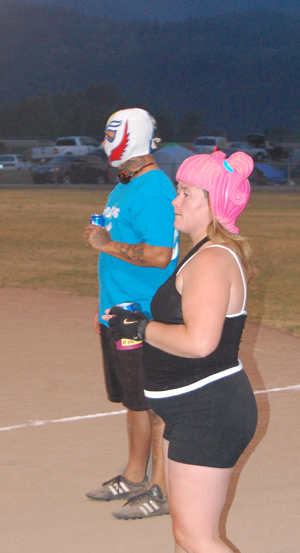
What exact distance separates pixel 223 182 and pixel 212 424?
87 cm

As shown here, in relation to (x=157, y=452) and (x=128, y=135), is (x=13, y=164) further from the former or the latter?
(x=157, y=452)

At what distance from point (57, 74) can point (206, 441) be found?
6026 inches

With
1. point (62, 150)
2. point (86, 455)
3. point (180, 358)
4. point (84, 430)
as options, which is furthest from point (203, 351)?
point (62, 150)

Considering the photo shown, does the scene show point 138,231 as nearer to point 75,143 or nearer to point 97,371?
point 97,371

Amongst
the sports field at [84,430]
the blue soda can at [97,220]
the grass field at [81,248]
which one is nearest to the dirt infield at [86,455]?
the sports field at [84,430]

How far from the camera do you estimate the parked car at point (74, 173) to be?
122 feet

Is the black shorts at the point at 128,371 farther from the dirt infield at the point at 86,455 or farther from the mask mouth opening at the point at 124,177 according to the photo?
the mask mouth opening at the point at 124,177

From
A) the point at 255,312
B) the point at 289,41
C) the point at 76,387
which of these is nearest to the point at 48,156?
the point at 255,312

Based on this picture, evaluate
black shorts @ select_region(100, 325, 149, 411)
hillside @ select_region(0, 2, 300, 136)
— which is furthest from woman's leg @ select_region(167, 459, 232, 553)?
hillside @ select_region(0, 2, 300, 136)

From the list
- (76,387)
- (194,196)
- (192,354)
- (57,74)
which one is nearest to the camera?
(192,354)

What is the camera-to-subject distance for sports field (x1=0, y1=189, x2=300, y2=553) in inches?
148

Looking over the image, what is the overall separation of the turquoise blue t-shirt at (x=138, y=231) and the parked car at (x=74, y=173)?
3331 cm

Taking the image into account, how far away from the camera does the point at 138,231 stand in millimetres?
3854

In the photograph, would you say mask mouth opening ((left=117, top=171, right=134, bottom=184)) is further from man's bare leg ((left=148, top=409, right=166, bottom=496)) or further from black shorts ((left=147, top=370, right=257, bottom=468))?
black shorts ((left=147, top=370, right=257, bottom=468))
